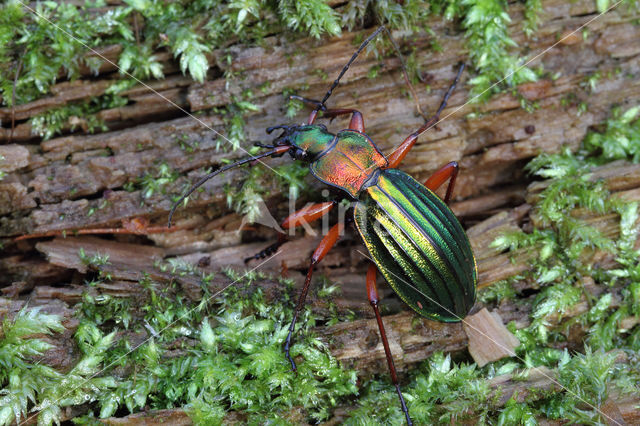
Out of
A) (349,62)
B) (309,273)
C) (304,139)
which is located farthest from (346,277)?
(349,62)

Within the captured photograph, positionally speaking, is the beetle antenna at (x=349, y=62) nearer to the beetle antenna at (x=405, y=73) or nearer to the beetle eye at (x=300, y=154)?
the beetle antenna at (x=405, y=73)

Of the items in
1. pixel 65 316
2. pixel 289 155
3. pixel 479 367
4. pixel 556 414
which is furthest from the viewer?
pixel 289 155

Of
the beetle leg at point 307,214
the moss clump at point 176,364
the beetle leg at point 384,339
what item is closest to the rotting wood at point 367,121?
the beetle leg at point 307,214

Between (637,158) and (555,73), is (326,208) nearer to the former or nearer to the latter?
(555,73)

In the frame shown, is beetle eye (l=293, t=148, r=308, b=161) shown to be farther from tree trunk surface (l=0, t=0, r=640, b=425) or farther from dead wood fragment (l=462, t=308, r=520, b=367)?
dead wood fragment (l=462, t=308, r=520, b=367)

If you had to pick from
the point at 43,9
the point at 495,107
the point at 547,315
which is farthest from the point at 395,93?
the point at 43,9

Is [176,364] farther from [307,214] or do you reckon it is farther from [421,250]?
[421,250]

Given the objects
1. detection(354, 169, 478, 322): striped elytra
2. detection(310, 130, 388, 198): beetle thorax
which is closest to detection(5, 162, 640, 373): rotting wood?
detection(354, 169, 478, 322): striped elytra
